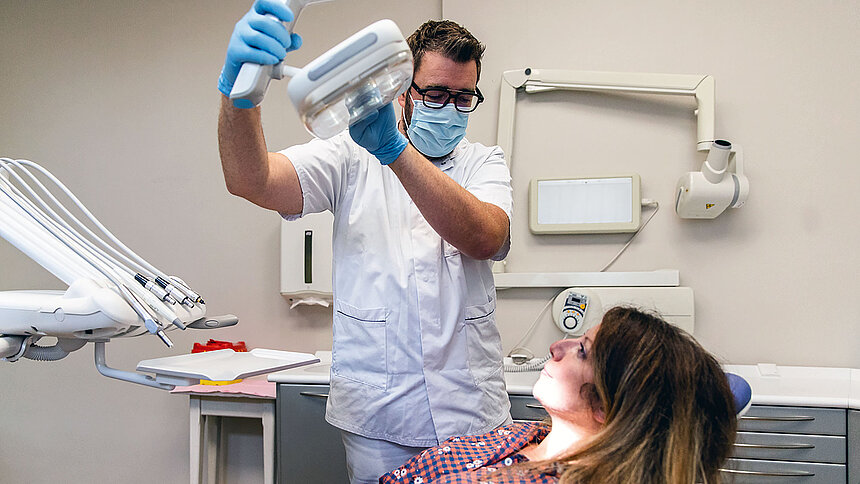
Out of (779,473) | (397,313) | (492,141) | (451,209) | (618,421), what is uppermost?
(492,141)

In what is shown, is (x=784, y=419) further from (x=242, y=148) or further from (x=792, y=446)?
(x=242, y=148)

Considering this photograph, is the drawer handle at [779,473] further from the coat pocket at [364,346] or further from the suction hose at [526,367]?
the coat pocket at [364,346]

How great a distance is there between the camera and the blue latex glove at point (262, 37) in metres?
0.87

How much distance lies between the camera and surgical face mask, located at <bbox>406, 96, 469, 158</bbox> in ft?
4.72

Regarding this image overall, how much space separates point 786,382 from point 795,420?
0.28 m

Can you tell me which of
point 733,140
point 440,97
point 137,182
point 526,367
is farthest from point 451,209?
point 137,182

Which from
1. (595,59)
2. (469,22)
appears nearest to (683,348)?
(595,59)

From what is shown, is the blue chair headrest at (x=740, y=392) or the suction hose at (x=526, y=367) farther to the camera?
the suction hose at (x=526, y=367)

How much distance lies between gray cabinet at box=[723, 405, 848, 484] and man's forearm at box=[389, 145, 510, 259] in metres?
1.05

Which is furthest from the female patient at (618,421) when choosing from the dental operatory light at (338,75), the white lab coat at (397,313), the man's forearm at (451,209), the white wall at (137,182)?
the white wall at (137,182)

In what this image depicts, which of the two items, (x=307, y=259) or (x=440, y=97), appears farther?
(x=307, y=259)

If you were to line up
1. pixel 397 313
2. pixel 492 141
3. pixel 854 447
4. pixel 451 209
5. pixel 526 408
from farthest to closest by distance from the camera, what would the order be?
pixel 492 141
pixel 526 408
pixel 854 447
pixel 397 313
pixel 451 209

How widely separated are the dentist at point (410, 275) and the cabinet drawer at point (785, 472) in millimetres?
875

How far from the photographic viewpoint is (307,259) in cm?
253
